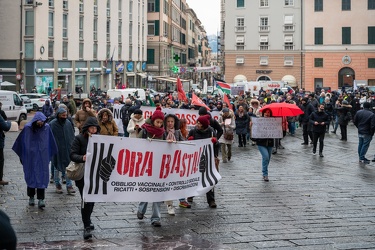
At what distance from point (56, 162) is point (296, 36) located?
57.1 m

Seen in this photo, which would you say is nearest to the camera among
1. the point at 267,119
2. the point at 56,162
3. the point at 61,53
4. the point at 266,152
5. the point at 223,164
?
the point at 56,162

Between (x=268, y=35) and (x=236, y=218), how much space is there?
58.7 metres

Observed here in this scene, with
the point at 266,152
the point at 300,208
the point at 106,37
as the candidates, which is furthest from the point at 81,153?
the point at 106,37

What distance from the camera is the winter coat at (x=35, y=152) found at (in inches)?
412

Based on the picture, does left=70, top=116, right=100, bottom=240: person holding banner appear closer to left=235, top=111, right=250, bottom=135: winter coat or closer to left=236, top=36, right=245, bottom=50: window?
left=235, top=111, right=250, bottom=135: winter coat

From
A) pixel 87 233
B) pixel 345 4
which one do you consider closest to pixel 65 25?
pixel 345 4

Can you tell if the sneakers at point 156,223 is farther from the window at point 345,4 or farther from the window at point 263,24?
the window at point 263,24

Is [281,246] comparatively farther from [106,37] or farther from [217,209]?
[106,37]

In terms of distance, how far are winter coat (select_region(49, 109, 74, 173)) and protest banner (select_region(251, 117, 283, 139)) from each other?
168 inches

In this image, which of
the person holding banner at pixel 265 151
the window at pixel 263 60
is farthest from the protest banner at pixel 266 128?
the window at pixel 263 60

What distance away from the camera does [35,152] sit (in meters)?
10.6

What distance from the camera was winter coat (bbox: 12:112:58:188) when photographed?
34.3 feet

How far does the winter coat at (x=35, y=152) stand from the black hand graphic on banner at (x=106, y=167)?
84.7 inches

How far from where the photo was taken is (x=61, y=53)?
52500 mm
